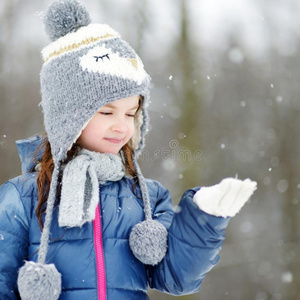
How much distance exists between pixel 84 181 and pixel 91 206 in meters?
0.11

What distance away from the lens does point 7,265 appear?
5.44ft

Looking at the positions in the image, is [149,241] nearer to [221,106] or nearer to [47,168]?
[47,168]

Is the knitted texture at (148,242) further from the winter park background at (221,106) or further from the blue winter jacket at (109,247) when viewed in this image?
the winter park background at (221,106)

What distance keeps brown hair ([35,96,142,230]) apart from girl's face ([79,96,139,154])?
0.33 ft

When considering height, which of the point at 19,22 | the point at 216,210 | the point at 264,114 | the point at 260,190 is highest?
the point at 19,22

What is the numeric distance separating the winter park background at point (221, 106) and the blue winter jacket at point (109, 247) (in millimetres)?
3004

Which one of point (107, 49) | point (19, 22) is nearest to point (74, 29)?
point (107, 49)

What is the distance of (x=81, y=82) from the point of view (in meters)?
1.73

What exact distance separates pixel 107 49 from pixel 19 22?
335cm

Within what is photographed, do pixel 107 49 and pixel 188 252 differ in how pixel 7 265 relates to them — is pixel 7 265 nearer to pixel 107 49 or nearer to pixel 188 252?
pixel 188 252

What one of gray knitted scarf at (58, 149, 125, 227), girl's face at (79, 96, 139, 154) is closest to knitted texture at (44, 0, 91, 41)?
girl's face at (79, 96, 139, 154)

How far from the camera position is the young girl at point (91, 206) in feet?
5.28

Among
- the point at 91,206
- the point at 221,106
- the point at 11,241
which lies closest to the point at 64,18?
the point at 91,206

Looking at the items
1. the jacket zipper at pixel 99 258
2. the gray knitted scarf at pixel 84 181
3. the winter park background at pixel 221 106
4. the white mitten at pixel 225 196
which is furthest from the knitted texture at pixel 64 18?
the winter park background at pixel 221 106
